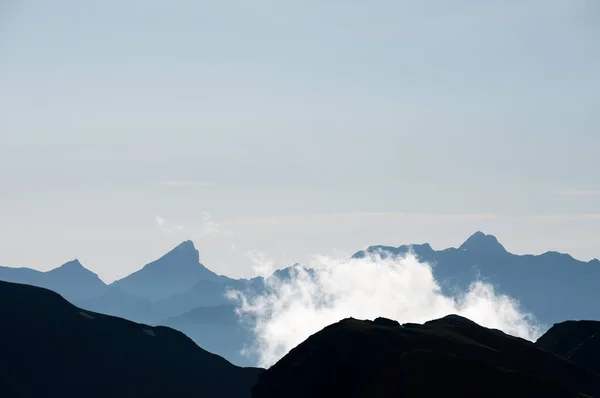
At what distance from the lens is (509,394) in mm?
153875

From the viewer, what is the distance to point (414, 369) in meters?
158

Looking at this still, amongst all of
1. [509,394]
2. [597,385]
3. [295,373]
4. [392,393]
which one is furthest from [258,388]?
[597,385]

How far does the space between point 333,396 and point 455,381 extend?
29906 millimetres

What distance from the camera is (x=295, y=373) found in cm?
18600

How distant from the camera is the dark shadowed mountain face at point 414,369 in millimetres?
156125

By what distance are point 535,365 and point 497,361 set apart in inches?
716

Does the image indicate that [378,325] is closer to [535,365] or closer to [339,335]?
[339,335]

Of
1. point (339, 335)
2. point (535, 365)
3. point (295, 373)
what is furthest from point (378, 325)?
point (535, 365)

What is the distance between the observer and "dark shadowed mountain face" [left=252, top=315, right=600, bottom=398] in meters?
156

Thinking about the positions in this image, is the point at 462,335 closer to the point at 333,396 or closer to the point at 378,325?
the point at 378,325

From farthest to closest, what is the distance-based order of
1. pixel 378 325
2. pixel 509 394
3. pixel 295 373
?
pixel 378 325
pixel 295 373
pixel 509 394

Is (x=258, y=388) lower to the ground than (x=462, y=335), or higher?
lower

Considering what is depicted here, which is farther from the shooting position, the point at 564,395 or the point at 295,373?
the point at 295,373

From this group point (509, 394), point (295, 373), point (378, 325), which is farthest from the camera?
point (378, 325)
